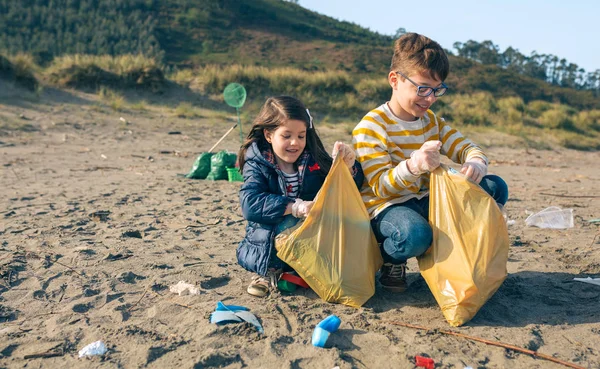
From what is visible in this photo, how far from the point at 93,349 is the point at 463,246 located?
1.66 meters

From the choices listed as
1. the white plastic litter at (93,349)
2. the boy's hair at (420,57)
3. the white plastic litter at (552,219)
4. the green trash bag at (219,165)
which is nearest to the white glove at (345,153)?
the boy's hair at (420,57)

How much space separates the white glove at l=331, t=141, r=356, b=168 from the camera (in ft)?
8.97

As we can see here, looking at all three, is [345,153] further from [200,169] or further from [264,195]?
[200,169]

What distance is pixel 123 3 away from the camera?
27906mm

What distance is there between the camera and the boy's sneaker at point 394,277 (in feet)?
9.73

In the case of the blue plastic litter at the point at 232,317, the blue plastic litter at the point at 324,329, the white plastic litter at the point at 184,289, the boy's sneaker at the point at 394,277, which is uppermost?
the boy's sneaker at the point at 394,277

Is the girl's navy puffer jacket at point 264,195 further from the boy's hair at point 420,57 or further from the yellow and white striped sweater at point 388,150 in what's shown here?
the boy's hair at point 420,57

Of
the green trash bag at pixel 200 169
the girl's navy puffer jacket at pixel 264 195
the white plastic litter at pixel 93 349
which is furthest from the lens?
the green trash bag at pixel 200 169

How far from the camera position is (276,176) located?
9.59 feet

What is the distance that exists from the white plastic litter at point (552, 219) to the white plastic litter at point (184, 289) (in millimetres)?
2994

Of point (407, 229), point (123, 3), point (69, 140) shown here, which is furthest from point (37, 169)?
point (123, 3)

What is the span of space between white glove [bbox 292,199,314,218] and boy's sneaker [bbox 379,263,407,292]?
0.60 m

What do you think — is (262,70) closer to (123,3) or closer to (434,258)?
(123,3)

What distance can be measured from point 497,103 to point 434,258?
61.7 feet
